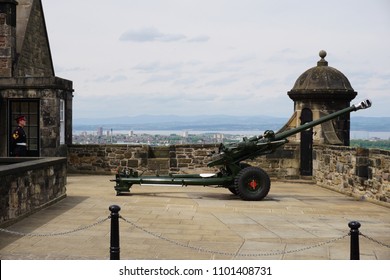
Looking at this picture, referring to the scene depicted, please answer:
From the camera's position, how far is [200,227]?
9203 millimetres

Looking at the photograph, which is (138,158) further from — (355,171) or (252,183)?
(355,171)

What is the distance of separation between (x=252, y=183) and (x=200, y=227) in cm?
344

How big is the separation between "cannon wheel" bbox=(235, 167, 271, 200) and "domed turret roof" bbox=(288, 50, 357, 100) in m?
5.97

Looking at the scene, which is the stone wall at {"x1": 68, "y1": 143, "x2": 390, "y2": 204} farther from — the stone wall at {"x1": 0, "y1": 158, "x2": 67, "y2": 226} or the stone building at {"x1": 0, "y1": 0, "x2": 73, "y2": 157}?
the stone wall at {"x1": 0, "y1": 158, "x2": 67, "y2": 226}

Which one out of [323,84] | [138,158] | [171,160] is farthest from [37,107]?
[323,84]

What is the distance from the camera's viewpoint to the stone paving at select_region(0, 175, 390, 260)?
7.36 meters

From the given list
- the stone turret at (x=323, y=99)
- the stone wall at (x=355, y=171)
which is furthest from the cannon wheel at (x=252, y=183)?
the stone turret at (x=323, y=99)

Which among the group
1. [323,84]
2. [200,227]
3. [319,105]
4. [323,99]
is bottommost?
[200,227]

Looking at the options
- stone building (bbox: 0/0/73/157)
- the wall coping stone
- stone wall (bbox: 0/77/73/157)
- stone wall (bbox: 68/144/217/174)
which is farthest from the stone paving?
stone wall (bbox: 68/144/217/174)

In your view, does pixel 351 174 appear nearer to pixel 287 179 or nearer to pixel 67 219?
pixel 287 179

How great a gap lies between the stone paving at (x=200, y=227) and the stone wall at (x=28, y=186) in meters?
0.18

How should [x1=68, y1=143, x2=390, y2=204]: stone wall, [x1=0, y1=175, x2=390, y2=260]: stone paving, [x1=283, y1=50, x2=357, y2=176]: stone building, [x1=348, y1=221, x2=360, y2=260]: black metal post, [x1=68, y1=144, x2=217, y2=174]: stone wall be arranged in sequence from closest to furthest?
[x1=348, y1=221, x2=360, y2=260]: black metal post < [x1=0, y1=175, x2=390, y2=260]: stone paving < [x1=68, y1=143, x2=390, y2=204]: stone wall < [x1=283, y1=50, x2=357, y2=176]: stone building < [x1=68, y1=144, x2=217, y2=174]: stone wall

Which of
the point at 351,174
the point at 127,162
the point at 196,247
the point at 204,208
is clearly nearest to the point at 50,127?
the point at 127,162

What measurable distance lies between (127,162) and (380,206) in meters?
8.22
